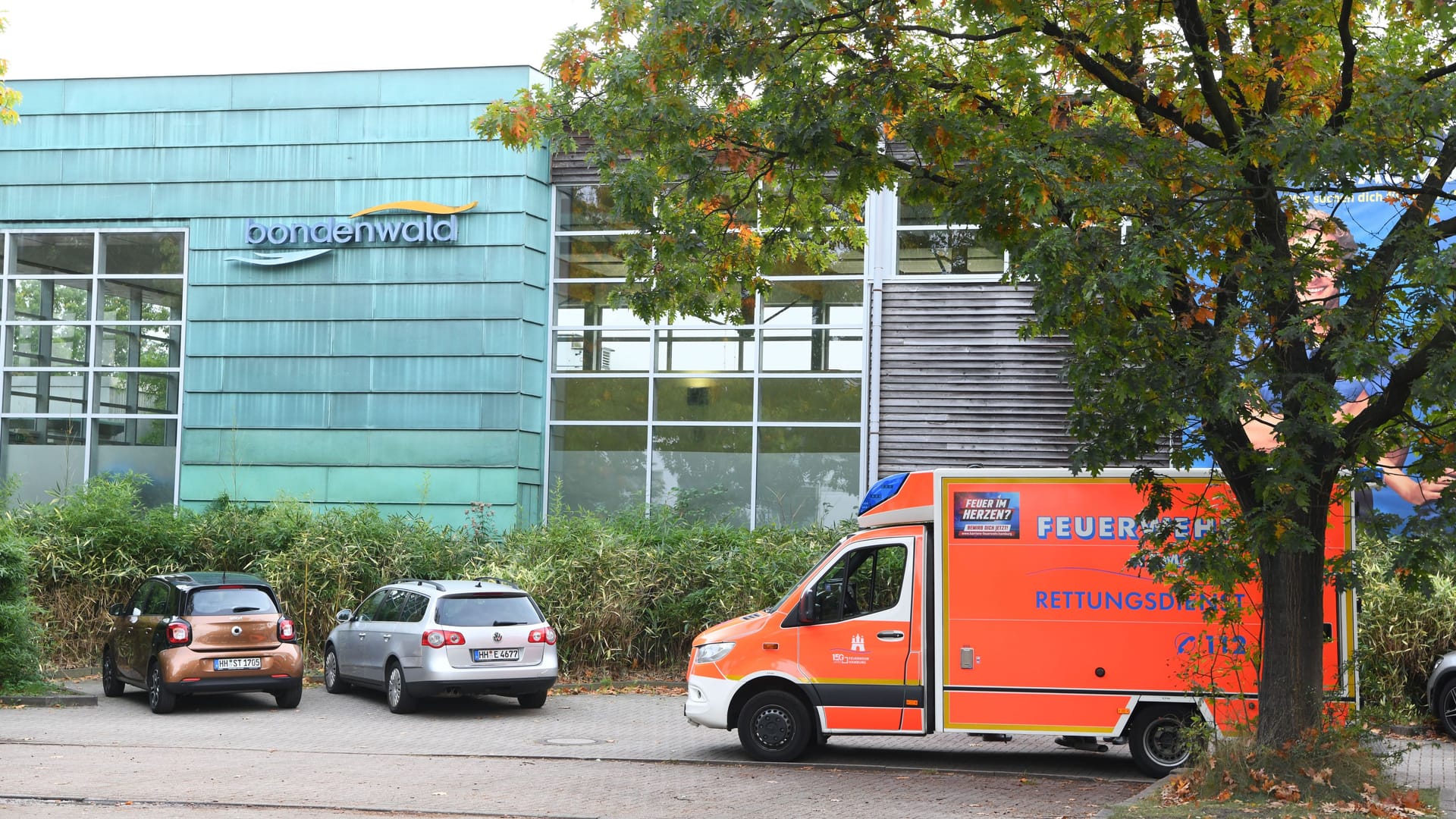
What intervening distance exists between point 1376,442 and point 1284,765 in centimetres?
214

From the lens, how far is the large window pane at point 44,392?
23625 millimetres

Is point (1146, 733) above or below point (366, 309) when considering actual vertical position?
below

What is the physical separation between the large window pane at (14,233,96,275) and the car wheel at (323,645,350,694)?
1059cm

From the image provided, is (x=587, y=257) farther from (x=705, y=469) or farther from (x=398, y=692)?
(x=398, y=692)

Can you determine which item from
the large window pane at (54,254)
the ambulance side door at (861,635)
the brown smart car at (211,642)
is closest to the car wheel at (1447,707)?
the ambulance side door at (861,635)

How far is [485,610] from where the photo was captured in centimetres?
1473

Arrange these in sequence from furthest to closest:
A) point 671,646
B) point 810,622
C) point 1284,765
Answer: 1. point 671,646
2. point 810,622
3. point 1284,765

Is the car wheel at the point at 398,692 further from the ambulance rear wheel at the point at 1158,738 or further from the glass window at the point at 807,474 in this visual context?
the glass window at the point at 807,474

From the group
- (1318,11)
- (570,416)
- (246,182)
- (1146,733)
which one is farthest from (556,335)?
(1318,11)

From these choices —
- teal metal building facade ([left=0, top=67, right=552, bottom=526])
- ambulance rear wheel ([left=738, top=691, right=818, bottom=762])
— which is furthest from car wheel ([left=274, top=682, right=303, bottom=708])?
teal metal building facade ([left=0, top=67, right=552, bottom=526])

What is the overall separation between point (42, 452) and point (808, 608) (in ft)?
55.4

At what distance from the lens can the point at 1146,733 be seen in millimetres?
11102

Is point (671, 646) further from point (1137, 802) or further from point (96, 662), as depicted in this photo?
point (1137, 802)

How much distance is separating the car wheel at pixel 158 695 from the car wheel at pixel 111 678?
4.17ft
